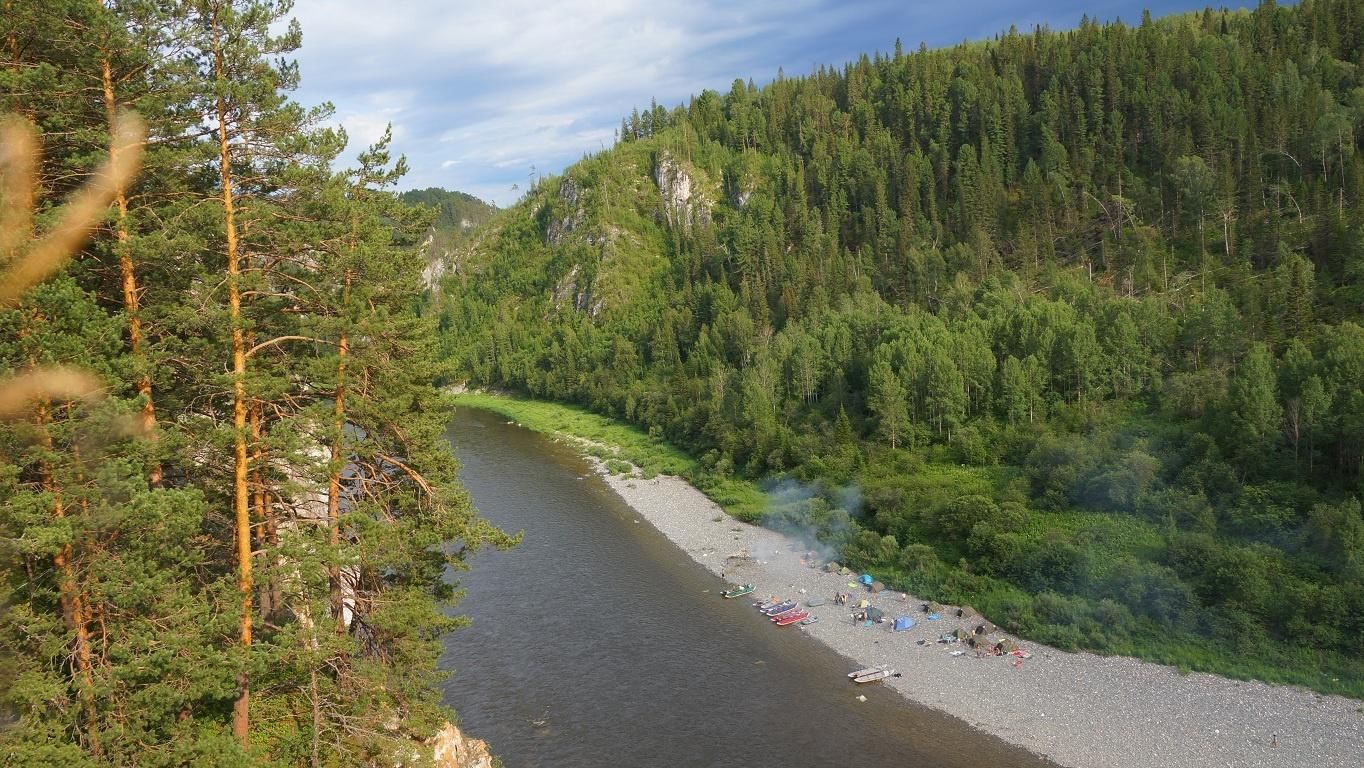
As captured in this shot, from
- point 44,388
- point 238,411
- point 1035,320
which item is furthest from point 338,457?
point 1035,320

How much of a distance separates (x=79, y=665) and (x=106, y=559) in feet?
5.80

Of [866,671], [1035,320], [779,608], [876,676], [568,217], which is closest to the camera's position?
[876,676]

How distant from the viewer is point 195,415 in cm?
1472

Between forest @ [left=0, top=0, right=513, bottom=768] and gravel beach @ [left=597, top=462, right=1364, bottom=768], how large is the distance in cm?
1967

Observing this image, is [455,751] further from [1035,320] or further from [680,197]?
[680,197]


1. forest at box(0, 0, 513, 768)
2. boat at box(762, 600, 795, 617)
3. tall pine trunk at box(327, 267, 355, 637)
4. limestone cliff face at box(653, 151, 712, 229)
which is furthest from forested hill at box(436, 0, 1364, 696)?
boat at box(762, 600, 795, 617)

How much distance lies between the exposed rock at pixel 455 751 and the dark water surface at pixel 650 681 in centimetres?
168

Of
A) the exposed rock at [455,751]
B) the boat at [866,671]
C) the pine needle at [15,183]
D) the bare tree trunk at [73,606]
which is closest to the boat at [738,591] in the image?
the boat at [866,671]

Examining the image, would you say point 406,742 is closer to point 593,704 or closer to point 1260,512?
point 593,704

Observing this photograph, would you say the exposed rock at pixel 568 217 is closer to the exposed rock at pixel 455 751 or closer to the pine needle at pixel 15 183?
the exposed rock at pixel 455 751

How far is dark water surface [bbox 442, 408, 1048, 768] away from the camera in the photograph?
83.3 ft

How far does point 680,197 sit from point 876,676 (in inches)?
4489

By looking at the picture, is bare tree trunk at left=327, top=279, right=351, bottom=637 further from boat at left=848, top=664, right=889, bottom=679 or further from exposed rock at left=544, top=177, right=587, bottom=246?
exposed rock at left=544, top=177, right=587, bottom=246

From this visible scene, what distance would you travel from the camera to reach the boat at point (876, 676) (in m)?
29.5
